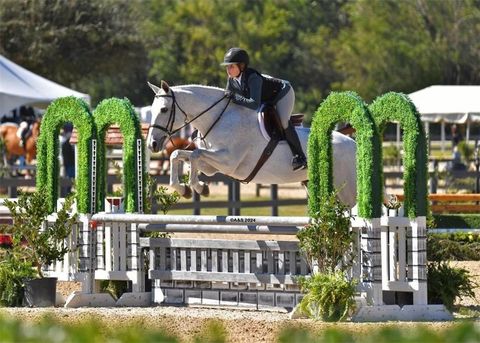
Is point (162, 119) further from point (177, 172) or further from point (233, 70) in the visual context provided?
point (233, 70)

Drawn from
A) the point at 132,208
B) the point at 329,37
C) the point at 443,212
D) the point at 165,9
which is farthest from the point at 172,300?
the point at 165,9

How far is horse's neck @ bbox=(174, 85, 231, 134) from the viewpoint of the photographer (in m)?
11.4

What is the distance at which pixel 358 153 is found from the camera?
9781mm

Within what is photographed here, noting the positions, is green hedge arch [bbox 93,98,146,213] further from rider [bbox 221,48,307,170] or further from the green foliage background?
the green foliage background

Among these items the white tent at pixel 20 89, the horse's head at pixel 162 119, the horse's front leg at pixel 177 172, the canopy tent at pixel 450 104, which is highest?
the white tent at pixel 20 89

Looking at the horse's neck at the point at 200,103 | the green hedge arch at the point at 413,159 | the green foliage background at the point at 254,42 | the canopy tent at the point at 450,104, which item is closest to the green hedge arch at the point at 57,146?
the horse's neck at the point at 200,103

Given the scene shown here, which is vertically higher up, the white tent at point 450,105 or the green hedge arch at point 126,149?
the white tent at point 450,105

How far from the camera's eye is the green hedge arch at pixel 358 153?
31.8 feet

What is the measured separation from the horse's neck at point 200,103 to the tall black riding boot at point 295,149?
0.71 metres

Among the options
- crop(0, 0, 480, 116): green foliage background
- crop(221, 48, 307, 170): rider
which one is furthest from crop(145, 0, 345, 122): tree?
crop(221, 48, 307, 170): rider

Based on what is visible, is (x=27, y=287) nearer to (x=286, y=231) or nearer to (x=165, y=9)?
(x=286, y=231)

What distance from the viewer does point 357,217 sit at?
9797 millimetres

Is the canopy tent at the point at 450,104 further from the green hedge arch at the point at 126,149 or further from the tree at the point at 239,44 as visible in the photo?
the tree at the point at 239,44

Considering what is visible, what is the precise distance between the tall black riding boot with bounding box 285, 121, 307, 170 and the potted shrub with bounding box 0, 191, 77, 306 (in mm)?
2145
